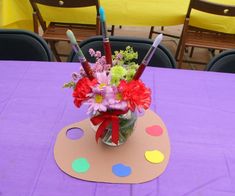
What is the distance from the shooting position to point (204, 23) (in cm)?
192

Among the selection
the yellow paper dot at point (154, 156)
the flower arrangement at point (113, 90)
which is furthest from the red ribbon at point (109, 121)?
the yellow paper dot at point (154, 156)

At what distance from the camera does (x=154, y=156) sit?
0.82 m

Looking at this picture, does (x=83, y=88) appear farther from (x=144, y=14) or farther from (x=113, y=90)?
(x=144, y=14)

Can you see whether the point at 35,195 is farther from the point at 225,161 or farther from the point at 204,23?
the point at 204,23

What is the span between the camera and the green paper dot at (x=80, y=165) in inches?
30.7

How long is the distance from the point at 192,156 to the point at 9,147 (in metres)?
0.51

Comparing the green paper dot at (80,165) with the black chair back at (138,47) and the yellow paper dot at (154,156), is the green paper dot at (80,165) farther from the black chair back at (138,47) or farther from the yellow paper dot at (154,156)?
the black chair back at (138,47)

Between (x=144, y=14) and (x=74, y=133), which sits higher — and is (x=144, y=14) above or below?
below

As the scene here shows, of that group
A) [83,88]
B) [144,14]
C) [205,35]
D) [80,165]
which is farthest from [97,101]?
[205,35]

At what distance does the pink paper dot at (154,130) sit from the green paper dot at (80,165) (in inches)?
8.5

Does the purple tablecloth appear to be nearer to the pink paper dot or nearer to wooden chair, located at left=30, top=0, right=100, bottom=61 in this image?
the pink paper dot

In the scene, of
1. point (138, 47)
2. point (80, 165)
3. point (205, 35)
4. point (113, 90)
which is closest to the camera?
point (113, 90)

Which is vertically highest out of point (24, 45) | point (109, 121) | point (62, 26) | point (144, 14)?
point (109, 121)

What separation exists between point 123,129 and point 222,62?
68cm
